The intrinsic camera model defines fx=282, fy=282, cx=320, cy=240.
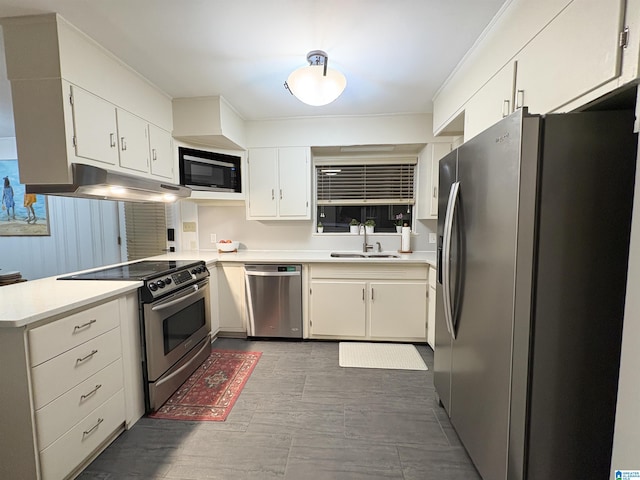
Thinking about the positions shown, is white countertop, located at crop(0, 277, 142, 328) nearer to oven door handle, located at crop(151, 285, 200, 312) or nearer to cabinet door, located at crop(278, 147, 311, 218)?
oven door handle, located at crop(151, 285, 200, 312)

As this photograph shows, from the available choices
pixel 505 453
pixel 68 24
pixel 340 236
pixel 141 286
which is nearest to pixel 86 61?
pixel 68 24

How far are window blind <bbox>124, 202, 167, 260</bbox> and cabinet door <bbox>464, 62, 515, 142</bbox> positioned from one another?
130 inches

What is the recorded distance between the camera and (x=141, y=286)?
6.09ft

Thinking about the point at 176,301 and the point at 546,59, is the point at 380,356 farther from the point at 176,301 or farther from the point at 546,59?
the point at 546,59

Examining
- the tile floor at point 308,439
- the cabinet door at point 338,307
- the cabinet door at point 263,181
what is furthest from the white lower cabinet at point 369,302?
the cabinet door at point 263,181

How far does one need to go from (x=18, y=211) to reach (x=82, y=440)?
4162 mm

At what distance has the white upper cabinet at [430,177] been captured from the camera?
306 cm

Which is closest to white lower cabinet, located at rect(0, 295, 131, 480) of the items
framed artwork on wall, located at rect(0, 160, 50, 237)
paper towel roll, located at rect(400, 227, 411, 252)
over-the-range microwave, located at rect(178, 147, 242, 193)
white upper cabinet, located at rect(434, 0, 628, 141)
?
over-the-range microwave, located at rect(178, 147, 242, 193)

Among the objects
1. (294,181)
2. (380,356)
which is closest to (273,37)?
(294,181)

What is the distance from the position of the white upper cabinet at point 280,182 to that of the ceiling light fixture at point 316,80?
4.10 feet

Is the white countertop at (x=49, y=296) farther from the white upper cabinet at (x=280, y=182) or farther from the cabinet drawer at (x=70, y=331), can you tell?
the white upper cabinet at (x=280, y=182)

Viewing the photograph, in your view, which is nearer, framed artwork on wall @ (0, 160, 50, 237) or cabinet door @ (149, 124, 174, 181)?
cabinet door @ (149, 124, 174, 181)

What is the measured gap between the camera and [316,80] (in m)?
1.87

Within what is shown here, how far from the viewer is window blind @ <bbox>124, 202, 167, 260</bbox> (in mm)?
3420
